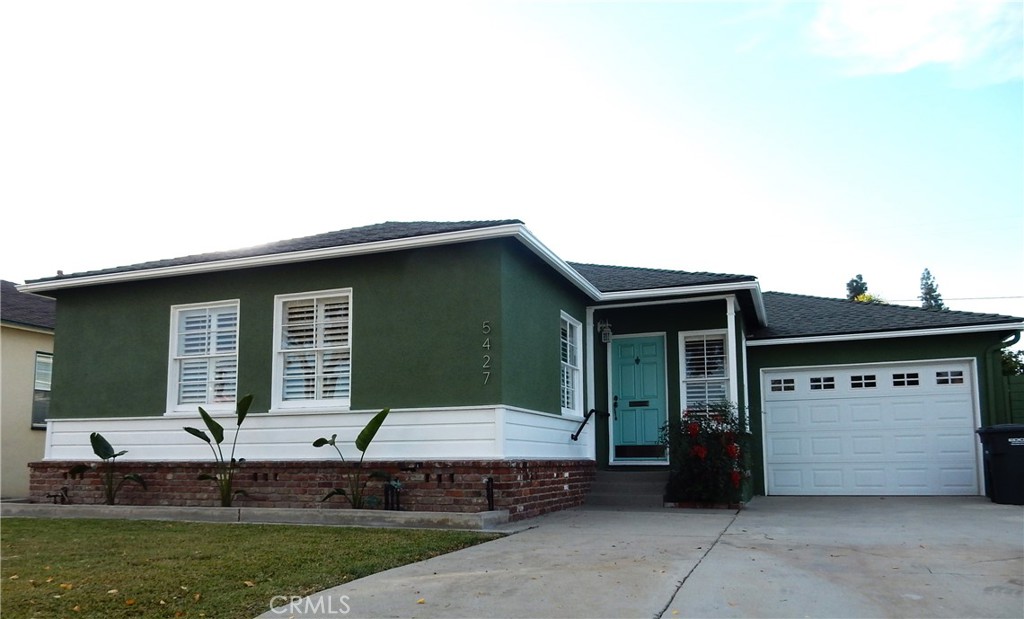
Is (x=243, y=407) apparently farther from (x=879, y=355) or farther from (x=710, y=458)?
(x=879, y=355)

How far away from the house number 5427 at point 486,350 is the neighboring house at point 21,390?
10205 mm

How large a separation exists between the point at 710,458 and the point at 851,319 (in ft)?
17.4

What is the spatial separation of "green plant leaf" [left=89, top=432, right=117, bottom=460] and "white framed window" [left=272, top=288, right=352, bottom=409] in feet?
8.33

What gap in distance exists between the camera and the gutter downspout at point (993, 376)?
44.3 feet

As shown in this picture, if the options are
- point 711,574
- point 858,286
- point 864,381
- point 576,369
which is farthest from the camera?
point 858,286

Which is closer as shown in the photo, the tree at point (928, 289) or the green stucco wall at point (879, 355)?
the green stucco wall at point (879, 355)

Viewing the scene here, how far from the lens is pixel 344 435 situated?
1058cm

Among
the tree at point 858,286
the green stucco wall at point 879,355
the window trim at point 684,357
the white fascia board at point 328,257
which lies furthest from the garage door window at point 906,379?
the tree at point 858,286

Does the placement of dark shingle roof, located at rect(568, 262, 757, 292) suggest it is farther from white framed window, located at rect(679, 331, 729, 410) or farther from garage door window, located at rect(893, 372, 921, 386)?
garage door window, located at rect(893, 372, 921, 386)

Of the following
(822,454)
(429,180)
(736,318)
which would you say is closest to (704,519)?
(736,318)

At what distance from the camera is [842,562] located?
22.2 ft

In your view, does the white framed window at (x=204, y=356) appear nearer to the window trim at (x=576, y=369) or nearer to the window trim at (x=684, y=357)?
the window trim at (x=576, y=369)

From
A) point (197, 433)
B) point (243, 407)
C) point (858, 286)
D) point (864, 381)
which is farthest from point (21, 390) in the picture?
point (858, 286)

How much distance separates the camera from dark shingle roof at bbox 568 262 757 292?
12500 mm
